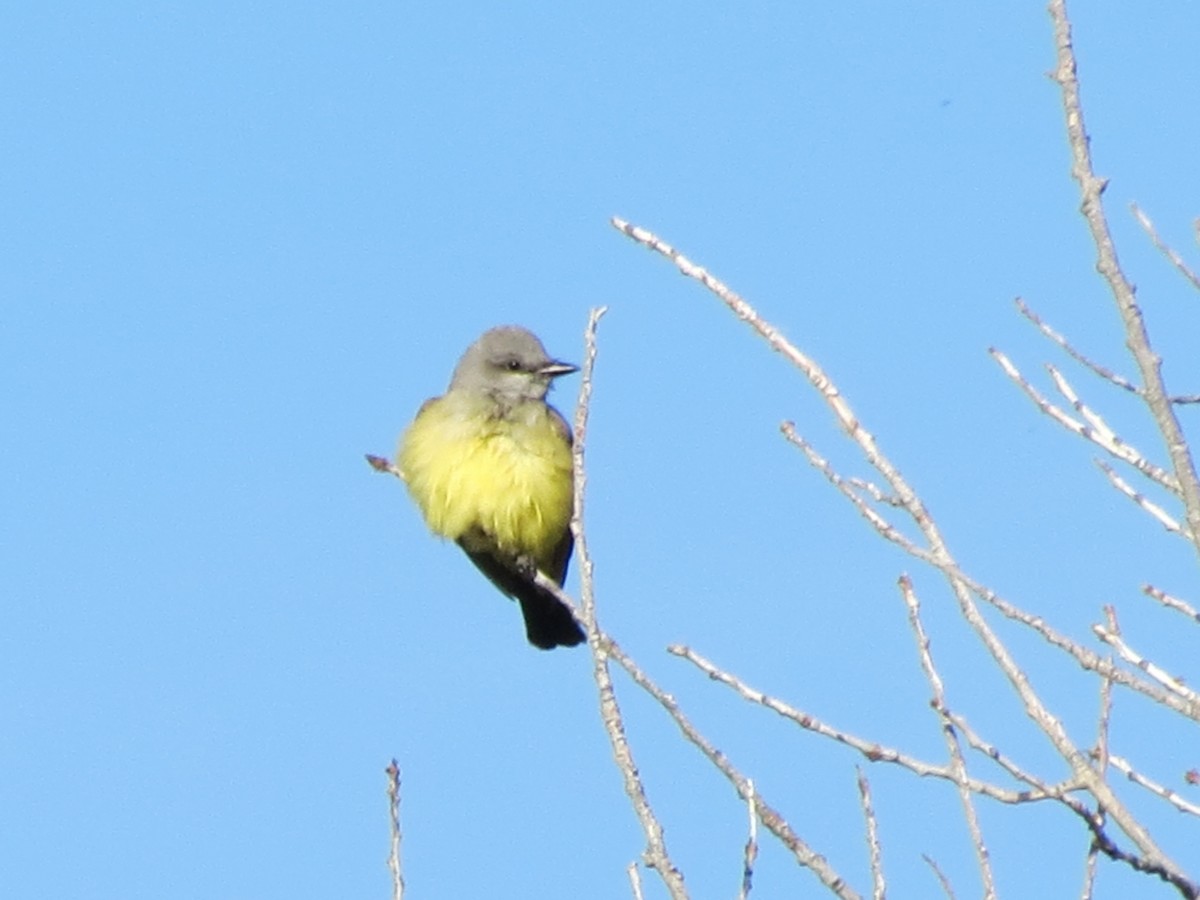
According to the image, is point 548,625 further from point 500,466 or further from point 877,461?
point 877,461

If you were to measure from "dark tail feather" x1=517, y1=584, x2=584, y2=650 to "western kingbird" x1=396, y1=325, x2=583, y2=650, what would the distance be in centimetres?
28

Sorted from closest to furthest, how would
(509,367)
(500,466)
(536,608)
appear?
1. (500,466)
2. (509,367)
3. (536,608)

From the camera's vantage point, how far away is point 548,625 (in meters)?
10.6

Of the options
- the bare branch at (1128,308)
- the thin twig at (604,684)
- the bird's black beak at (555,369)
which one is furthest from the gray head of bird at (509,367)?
the bare branch at (1128,308)

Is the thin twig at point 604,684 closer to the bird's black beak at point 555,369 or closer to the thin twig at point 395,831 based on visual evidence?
the thin twig at point 395,831

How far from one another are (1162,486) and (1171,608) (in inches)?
16.0

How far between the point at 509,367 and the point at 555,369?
0.74ft

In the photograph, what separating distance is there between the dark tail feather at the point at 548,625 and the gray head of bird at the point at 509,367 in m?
1.09

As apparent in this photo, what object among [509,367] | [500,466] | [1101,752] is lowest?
[1101,752]

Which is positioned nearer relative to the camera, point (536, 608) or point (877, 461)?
point (877, 461)

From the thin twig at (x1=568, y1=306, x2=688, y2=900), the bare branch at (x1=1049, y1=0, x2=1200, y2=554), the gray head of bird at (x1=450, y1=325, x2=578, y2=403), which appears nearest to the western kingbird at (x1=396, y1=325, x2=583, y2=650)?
the gray head of bird at (x1=450, y1=325, x2=578, y2=403)

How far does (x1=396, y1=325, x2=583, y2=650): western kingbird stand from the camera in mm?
9289

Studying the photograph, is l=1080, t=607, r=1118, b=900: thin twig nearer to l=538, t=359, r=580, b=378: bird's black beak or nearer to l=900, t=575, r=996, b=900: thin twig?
l=900, t=575, r=996, b=900: thin twig

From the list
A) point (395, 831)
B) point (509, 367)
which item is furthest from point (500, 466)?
point (395, 831)
